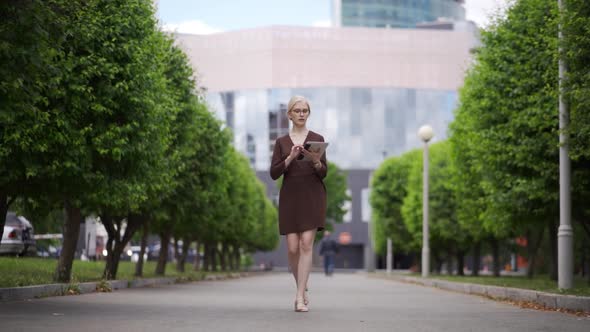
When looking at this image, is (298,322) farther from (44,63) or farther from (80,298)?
(80,298)

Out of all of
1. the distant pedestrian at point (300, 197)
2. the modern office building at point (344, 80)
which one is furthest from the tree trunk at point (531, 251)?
the modern office building at point (344, 80)

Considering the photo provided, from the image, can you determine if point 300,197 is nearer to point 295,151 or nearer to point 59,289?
point 295,151

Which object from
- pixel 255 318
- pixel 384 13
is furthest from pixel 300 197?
pixel 384 13

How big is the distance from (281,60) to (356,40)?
769cm

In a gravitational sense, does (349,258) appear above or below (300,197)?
below

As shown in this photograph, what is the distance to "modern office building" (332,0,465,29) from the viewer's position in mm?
165750

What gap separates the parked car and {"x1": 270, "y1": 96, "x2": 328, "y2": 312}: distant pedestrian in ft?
68.0

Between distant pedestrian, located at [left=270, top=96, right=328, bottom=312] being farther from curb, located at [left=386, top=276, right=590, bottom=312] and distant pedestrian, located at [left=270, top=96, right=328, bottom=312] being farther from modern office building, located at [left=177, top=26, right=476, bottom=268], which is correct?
modern office building, located at [left=177, top=26, right=476, bottom=268]

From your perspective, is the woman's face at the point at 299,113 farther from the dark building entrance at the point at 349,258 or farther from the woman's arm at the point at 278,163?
the dark building entrance at the point at 349,258

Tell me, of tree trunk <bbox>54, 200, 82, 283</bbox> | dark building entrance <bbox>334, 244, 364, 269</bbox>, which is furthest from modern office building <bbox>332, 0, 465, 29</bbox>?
tree trunk <bbox>54, 200, 82, 283</bbox>

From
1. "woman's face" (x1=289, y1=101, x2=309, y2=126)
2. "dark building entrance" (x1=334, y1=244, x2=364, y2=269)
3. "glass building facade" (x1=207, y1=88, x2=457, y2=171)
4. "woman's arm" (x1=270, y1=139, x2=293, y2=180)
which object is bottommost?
"dark building entrance" (x1=334, y1=244, x2=364, y2=269)

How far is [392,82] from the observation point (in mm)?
96000

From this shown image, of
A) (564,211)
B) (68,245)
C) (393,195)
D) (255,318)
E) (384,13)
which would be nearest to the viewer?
(255,318)

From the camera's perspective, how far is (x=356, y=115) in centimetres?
9581
